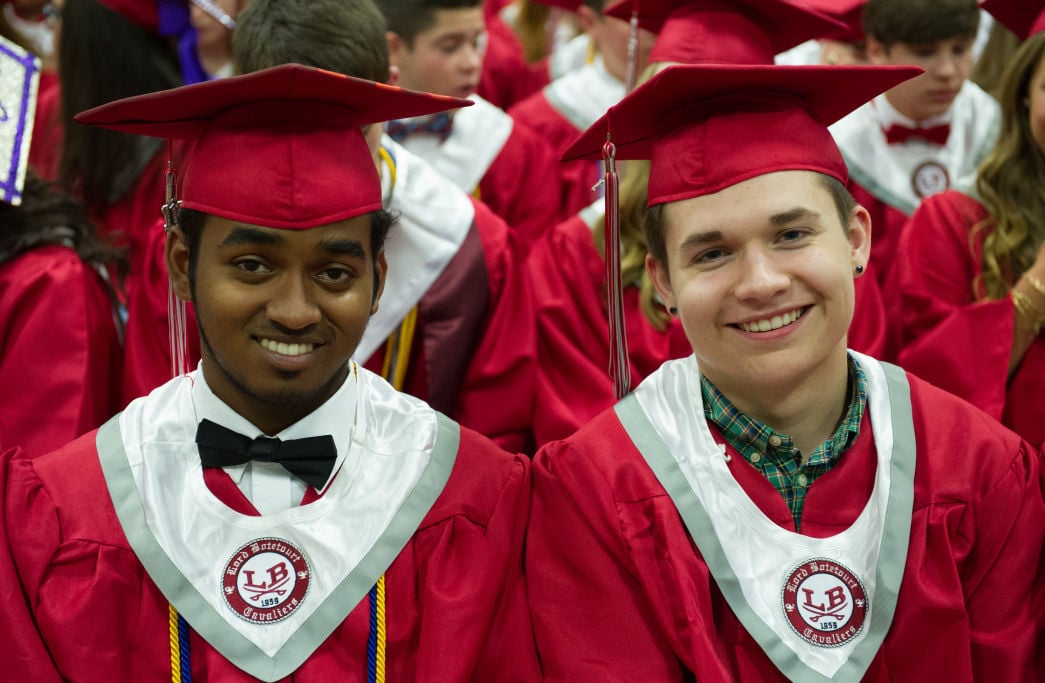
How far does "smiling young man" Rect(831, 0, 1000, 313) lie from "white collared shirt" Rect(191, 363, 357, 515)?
67.4 inches

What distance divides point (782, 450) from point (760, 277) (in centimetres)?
29

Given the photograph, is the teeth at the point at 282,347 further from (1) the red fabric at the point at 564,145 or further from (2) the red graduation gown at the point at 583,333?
(1) the red fabric at the point at 564,145

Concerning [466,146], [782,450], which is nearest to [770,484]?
[782,450]

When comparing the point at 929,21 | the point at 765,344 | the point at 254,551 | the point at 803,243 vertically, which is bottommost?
the point at 254,551

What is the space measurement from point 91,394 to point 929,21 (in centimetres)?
218

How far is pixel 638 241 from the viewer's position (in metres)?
2.95

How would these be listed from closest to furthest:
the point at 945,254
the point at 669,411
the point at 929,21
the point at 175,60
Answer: the point at 669,411
the point at 945,254
the point at 929,21
the point at 175,60

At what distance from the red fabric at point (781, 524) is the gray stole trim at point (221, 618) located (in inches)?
8.3

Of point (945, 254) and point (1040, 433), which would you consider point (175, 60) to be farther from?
point (1040, 433)

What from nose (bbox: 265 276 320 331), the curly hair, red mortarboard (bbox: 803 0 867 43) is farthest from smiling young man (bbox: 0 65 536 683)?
red mortarboard (bbox: 803 0 867 43)

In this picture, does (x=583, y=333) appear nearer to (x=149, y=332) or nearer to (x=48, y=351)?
(x=149, y=332)

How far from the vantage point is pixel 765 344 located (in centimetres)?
198

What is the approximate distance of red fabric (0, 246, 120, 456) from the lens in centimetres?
258

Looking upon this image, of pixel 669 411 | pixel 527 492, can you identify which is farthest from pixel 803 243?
pixel 527 492
